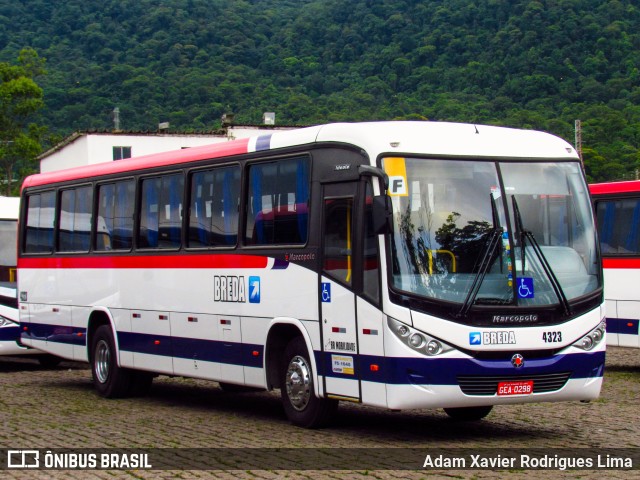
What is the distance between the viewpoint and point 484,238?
1145 centimetres

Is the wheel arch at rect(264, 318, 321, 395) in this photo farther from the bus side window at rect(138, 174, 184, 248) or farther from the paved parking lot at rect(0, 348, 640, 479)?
the bus side window at rect(138, 174, 184, 248)

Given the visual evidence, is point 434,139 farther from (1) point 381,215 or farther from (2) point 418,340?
(2) point 418,340

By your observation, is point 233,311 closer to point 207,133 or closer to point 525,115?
point 207,133

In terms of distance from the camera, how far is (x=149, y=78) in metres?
92.8

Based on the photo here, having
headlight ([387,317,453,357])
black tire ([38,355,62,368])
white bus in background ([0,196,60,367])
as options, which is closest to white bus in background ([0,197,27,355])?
white bus in background ([0,196,60,367])

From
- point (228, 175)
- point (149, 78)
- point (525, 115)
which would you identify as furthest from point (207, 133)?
point (228, 175)

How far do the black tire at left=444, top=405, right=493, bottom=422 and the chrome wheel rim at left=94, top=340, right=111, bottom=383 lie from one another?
222 inches

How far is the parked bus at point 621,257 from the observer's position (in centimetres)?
1958

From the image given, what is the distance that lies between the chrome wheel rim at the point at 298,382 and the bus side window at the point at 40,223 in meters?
7.10

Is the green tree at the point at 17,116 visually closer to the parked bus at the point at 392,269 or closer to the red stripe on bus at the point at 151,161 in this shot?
the red stripe on bus at the point at 151,161

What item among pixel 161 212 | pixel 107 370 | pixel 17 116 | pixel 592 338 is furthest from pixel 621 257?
pixel 17 116

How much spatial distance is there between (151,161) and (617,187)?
844 cm

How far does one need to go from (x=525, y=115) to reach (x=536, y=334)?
61.1m

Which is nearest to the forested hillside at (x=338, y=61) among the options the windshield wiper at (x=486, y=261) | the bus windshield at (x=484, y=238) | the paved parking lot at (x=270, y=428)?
the paved parking lot at (x=270, y=428)
